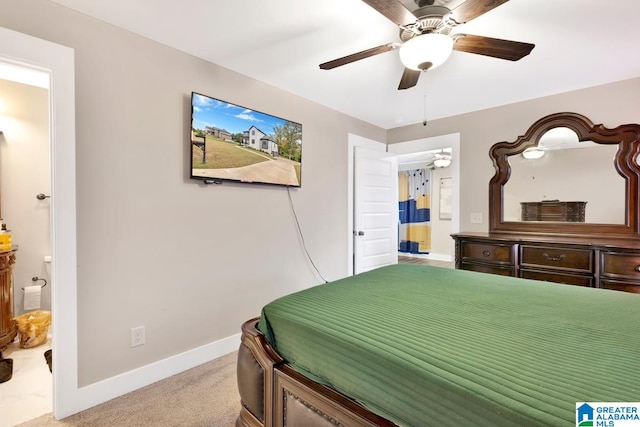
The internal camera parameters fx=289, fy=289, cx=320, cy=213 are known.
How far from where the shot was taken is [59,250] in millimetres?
1633

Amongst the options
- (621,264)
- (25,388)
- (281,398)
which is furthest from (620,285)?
(25,388)

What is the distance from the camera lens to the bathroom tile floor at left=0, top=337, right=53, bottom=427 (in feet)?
5.53

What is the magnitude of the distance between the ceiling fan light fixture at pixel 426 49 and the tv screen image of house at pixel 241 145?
142 centimetres

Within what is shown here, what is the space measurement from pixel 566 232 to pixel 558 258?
52 centimetres

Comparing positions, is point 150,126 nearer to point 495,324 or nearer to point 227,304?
point 227,304

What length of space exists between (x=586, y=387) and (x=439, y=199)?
20.3 feet

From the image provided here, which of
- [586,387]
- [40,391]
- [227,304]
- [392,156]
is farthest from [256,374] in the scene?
[392,156]

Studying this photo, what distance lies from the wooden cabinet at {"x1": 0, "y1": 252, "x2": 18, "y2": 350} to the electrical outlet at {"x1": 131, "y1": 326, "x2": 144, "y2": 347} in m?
1.26

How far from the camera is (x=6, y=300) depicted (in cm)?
232

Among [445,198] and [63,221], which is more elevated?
[445,198]

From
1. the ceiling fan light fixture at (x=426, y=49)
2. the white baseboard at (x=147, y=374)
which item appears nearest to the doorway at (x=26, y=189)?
the white baseboard at (x=147, y=374)

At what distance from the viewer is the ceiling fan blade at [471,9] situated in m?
1.27

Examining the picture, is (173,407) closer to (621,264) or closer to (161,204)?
(161,204)

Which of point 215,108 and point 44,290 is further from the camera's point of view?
point 44,290
